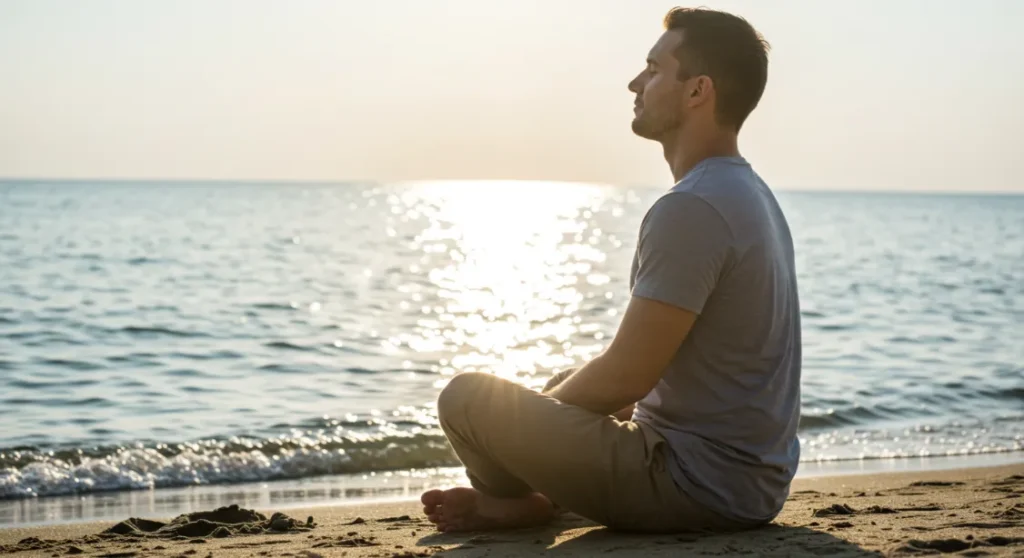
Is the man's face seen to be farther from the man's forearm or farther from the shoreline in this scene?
the shoreline

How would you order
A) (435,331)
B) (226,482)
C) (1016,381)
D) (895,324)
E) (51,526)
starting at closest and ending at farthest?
(51,526) → (226,482) → (1016,381) → (435,331) → (895,324)

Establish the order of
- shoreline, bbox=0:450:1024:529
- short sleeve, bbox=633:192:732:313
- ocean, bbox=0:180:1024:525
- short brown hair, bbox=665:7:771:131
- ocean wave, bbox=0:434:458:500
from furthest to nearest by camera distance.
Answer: ocean, bbox=0:180:1024:525 → ocean wave, bbox=0:434:458:500 → shoreline, bbox=0:450:1024:529 → short brown hair, bbox=665:7:771:131 → short sleeve, bbox=633:192:732:313

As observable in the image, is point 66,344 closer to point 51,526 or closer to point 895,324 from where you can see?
point 51,526

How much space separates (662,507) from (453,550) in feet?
2.41

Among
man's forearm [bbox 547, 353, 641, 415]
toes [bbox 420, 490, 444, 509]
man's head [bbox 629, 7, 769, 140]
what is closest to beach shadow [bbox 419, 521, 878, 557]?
toes [bbox 420, 490, 444, 509]

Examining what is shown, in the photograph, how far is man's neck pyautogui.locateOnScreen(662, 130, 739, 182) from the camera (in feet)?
13.1

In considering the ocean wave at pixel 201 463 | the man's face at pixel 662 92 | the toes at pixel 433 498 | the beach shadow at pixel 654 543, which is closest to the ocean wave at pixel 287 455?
the ocean wave at pixel 201 463

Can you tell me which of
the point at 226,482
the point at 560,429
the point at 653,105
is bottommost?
the point at 226,482

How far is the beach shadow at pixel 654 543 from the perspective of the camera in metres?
3.80

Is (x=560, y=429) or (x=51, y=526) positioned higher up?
(x=560, y=429)

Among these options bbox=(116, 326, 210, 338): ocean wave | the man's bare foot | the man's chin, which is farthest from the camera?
bbox=(116, 326, 210, 338): ocean wave

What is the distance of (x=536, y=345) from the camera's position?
15.5 metres

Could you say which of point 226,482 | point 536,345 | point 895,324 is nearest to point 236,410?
point 226,482

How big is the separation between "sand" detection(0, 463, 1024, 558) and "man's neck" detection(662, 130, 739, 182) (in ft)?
4.21
